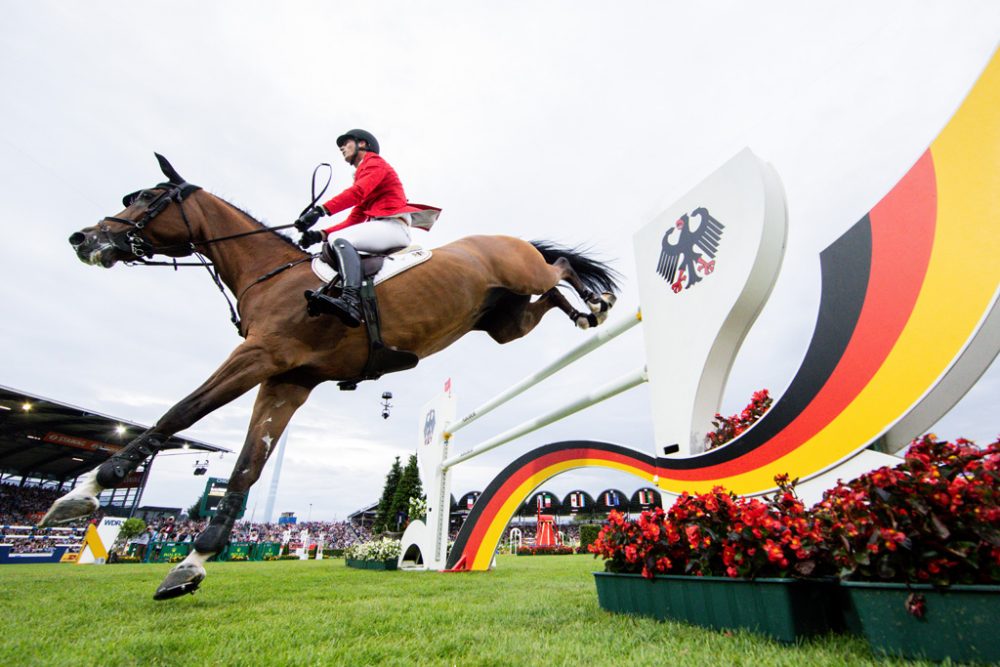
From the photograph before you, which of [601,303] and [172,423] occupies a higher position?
[601,303]

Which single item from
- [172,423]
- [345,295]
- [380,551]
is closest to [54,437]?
[380,551]

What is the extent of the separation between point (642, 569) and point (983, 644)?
1.29m

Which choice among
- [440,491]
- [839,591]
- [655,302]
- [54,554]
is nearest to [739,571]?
[839,591]

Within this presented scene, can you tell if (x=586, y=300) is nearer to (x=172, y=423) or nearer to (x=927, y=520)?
(x=927, y=520)

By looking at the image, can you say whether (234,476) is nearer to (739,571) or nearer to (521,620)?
(521,620)

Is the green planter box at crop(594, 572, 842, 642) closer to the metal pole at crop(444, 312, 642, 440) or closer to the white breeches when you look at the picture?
the metal pole at crop(444, 312, 642, 440)

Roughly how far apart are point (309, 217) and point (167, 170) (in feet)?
3.60

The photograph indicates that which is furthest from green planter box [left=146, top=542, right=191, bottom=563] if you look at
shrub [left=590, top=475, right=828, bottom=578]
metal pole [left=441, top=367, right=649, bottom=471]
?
shrub [left=590, top=475, right=828, bottom=578]

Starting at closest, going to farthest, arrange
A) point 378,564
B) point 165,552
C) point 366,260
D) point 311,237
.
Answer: point 366,260 → point 311,237 → point 378,564 → point 165,552

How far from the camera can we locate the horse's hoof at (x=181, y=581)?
2375mm

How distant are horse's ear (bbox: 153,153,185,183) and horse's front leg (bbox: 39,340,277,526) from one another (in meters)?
1.55

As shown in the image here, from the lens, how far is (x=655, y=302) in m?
3.17

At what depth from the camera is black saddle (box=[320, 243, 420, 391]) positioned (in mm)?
2586

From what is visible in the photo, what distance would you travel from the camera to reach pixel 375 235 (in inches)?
116
